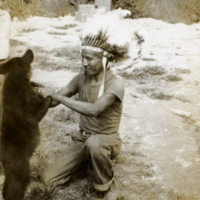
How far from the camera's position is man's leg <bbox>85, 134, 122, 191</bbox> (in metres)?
1.90

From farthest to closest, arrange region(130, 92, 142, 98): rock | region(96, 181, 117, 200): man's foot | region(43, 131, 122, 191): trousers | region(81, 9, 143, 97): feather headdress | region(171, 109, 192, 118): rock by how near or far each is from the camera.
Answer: region(130, 92, 142, 98): rock → region(171, 109, 192, 118): rock → region(96, 181, 117, 200): man's foot → region(43, 131, 122, 191): trousers → region(81, 9, 143, 97): feather headdress

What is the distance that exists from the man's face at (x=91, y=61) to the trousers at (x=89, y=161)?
0.62 meters

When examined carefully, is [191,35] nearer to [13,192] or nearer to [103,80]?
[103,80]

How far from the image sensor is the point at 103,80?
196cm

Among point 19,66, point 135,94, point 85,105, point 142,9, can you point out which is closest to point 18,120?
point 19,66

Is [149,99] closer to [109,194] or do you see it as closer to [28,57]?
[109,194]

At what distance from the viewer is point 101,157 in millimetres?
1903

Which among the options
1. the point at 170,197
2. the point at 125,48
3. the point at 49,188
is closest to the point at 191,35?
the point at 125,48

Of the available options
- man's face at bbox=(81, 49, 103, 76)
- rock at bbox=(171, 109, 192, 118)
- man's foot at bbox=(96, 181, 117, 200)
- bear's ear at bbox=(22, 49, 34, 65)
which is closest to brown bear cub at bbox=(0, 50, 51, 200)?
bear's ear at bbox=(22, 49, 34, 65)

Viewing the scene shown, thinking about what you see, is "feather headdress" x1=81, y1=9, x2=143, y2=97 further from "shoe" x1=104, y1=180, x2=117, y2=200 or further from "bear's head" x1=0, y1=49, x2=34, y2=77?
"shoe" x1=104, y1=180, x2=117, y2=200

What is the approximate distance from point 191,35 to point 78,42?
151 centimetres

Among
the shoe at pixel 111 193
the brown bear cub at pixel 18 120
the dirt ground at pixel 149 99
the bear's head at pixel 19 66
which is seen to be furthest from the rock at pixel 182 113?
the bear's head at pixel 19 66

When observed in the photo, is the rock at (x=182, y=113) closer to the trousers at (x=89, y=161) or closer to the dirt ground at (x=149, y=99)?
the dirt ground at (x=149, y=99)

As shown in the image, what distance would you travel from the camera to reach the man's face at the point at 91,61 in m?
1.85
